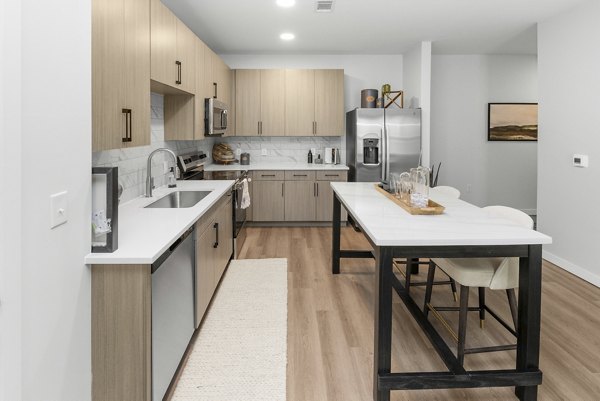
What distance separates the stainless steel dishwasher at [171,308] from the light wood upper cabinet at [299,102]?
4.17m

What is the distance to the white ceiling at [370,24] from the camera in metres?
4.29

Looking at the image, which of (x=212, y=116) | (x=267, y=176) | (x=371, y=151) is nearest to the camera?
(x=212, y=116)

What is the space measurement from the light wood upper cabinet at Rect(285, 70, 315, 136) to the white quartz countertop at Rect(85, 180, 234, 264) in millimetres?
3267

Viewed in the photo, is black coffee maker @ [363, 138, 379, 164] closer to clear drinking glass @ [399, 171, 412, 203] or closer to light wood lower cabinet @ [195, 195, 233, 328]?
light wood lower cabinet @ [195, 195, 233, 328]

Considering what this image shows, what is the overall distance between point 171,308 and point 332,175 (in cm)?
437

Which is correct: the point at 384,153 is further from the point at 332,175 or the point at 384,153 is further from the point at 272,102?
the point at 272,102

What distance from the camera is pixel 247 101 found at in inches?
256

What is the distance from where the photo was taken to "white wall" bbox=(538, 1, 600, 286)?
4016mm

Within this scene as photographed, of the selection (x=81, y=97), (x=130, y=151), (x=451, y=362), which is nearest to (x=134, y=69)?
(x=81, y=97)

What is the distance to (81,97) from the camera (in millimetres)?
1674

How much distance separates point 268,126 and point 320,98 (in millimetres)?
857

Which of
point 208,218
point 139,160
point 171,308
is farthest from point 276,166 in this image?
point 171,308

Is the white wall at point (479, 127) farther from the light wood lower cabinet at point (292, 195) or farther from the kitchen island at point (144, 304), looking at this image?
the kitchen island at point (144, 304)

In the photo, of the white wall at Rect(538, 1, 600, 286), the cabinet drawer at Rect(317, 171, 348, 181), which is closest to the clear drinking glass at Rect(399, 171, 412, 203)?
the white wall at Rect(538, 1, 600, 286)
